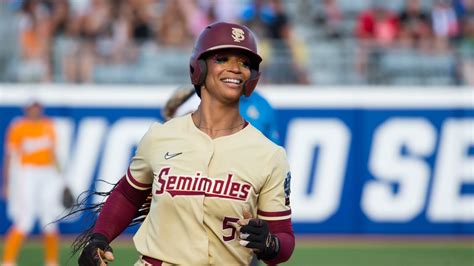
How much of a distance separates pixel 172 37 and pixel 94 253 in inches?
446

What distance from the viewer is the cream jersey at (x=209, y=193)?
491cm

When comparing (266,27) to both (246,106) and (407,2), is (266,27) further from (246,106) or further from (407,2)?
(246,106)

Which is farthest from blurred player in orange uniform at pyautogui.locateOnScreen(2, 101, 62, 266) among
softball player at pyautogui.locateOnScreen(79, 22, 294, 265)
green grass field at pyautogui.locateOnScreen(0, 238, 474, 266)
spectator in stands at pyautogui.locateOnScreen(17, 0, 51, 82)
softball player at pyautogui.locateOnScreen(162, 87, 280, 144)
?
softball player at pyautogui.locateOnScreen(79, 22, 294, 265)

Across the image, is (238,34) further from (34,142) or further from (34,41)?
(34,41)

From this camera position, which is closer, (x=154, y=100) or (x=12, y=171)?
(x=12, y=171)

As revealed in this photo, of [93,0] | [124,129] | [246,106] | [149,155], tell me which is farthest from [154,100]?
[149,155]

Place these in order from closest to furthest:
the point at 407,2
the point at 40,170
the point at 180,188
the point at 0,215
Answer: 1. the point at 180,188
2. the point at 40,170
3. the point at 0,215
4. the point at 407,2

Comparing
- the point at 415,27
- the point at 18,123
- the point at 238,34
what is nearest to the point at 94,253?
the point at 238,34

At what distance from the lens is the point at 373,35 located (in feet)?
54.8

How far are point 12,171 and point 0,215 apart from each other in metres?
1.15

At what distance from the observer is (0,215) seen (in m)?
15.6

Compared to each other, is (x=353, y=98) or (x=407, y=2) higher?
(x=407, y=2)

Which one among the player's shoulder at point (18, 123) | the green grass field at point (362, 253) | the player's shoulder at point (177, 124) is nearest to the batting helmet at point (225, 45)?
the player's shoulder at point (177, 124)

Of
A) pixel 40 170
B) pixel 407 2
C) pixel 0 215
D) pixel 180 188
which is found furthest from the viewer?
pixel 407 2
